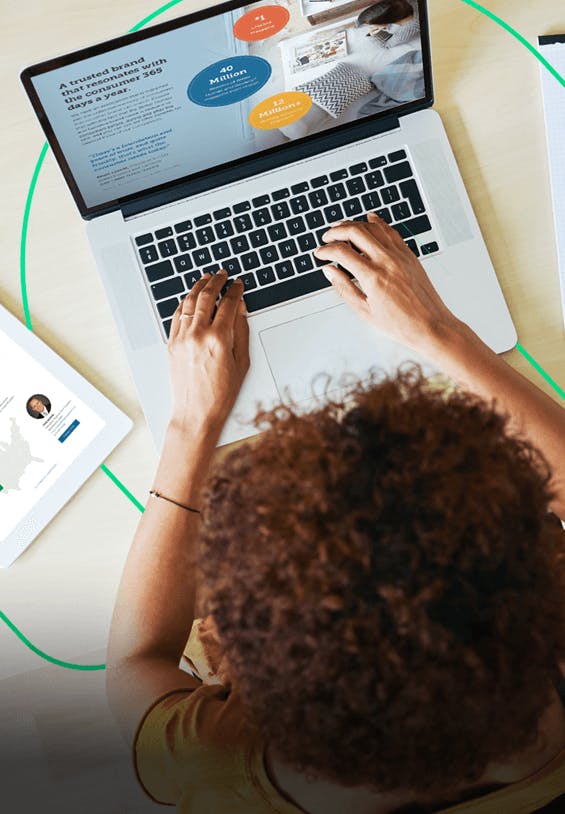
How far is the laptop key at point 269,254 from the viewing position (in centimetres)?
81

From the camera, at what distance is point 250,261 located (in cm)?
81

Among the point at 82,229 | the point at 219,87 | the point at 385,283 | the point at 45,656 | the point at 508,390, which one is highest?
the point at 219,87

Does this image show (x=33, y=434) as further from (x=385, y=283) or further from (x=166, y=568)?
(x=385, y=283)

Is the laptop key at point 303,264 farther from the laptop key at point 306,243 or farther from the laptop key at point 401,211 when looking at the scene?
the laptop key at point 401,211

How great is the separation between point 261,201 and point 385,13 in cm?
23

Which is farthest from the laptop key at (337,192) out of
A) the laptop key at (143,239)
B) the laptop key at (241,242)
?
the laptop key at (143,239)

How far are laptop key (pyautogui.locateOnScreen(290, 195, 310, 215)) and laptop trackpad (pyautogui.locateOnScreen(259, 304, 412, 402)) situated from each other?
0.12 meters

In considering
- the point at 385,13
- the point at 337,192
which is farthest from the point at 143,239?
the point at 385,13

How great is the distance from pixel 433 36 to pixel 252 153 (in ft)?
0.87

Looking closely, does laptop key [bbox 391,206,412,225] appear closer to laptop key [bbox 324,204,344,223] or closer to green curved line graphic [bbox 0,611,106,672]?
laptop key [bbox 324,204,344,223]

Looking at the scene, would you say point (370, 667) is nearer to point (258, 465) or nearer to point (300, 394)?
point (258, 465)

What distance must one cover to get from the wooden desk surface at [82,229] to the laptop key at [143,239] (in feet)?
0.23

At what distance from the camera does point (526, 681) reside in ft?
1.61

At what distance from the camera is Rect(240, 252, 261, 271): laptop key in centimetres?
81
